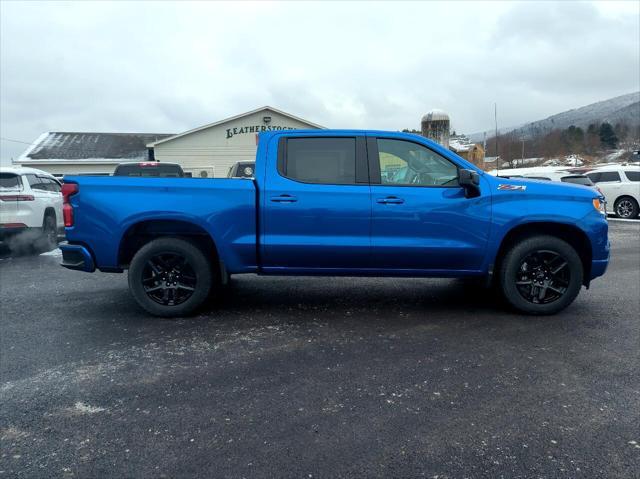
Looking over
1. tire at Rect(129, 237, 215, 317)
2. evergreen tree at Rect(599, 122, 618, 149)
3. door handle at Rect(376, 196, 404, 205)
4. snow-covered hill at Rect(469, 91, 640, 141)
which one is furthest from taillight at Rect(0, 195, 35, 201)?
snow-covered hill at Rect(469, 91, 640, 141)

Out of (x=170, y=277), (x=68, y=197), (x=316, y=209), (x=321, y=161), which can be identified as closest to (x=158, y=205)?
(x=170, y=277)

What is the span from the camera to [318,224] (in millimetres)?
4738

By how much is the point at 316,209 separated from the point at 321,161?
53 centimetres

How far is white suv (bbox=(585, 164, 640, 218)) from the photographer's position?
16125mm

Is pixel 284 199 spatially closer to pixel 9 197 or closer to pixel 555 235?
pixel 555 235

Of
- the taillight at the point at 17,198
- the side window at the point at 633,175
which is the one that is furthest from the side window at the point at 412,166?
the side window at the point at 633,175

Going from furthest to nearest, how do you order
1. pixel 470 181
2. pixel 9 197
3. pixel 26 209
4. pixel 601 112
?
pixel 601 112 < pixel 26 209 < pixel 9 197 < pixel 470 181

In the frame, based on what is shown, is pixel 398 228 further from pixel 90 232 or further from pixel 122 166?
pixel 122 166

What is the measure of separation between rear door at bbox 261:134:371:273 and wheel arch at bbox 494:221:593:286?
141 centimetres

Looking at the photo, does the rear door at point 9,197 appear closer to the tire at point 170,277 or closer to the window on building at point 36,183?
the window on building at point 36,183

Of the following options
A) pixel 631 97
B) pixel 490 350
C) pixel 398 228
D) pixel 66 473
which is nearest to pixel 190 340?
pixel 66 473

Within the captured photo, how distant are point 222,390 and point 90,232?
7.84 feet

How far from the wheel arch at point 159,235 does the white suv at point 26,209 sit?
529 centimetres

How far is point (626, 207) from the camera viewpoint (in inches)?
643
